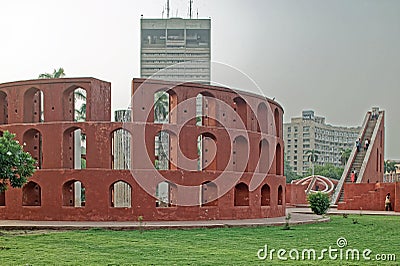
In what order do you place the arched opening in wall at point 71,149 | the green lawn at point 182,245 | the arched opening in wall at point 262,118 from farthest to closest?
the arched opening in wall at point 262,118 → the arched opening in wall at point 71,149 → the green lawn at point 182,245

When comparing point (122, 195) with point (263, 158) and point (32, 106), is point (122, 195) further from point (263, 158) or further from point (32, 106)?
point (263, 158)

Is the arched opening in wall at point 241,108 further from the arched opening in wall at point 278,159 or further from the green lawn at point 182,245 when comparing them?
the green lawn at point 182,245

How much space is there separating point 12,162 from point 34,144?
6.14m

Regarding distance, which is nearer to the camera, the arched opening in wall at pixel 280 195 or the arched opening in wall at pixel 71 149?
the arched opening in wall at pixel 71 149

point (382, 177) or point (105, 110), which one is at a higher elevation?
point (105, 110)

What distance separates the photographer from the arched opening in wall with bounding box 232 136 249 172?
2245cm

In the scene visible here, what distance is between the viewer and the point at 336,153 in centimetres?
9912

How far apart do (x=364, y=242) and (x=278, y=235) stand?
2410 mm

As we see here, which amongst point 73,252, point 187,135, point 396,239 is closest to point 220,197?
point 187,135

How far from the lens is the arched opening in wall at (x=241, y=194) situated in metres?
21.8

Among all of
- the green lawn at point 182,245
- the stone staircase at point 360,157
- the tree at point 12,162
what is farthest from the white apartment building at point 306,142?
the tree at point 12,162

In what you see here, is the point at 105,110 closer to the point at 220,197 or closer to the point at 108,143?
the point at 108,143

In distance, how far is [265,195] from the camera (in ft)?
76.4

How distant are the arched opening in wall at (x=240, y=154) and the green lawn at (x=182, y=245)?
15.7 ft
